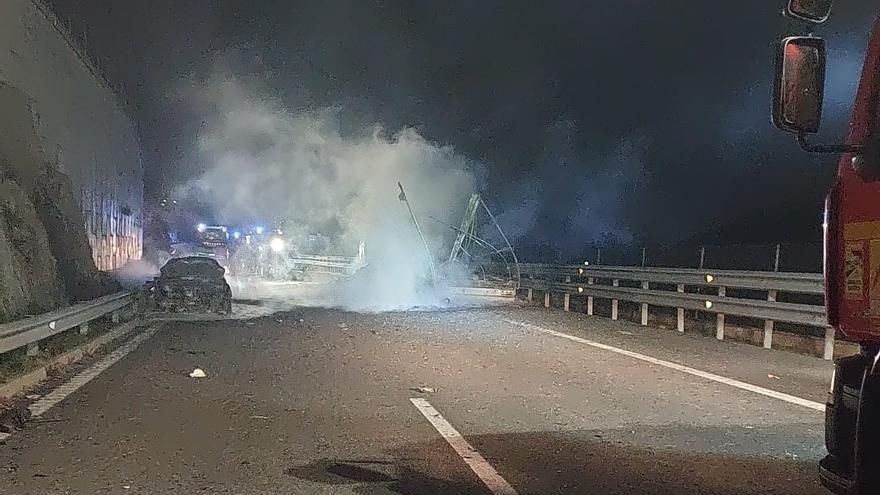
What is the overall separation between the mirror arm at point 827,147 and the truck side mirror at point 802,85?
72mm

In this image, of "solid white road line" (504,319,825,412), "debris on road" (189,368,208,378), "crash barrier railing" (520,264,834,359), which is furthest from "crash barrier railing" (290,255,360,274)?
"debris on road" (189,368,208,378)

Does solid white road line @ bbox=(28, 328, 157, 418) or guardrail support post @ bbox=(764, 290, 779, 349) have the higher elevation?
guardrail support post @ bbox=(764, 290, 779, 349)

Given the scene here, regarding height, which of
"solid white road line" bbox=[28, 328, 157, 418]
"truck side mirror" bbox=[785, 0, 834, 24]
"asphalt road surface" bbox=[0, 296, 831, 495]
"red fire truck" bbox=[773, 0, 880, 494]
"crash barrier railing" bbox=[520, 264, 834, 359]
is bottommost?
"solid white road line" bbox=[28, 328, 157, 418]

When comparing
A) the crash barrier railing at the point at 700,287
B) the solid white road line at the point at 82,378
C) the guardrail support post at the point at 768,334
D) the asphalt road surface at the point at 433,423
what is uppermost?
the crash barrier railing at the point at 700,287

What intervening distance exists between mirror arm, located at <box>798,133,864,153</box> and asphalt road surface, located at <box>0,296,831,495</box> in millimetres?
2508

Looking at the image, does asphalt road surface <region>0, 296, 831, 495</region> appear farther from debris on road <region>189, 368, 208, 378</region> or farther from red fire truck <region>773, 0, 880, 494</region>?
red fire truck <region>773, 0, 880, 494</region>

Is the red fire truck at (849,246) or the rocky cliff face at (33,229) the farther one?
the rocky cliff face at (33,229)

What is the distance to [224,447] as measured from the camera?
6.63m

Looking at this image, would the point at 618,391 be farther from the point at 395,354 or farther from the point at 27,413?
the point at 27,413

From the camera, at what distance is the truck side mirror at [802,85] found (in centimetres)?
373

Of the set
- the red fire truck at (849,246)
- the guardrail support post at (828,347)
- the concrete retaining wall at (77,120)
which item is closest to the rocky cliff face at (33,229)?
the concrete retaining wall at (77,120)

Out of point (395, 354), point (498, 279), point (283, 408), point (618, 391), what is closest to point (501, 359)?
point (395, 354)

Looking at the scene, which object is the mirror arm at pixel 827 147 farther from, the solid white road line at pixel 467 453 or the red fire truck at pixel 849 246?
the solid white road line at pixel 467 453

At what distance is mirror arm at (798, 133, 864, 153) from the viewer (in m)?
3.77
